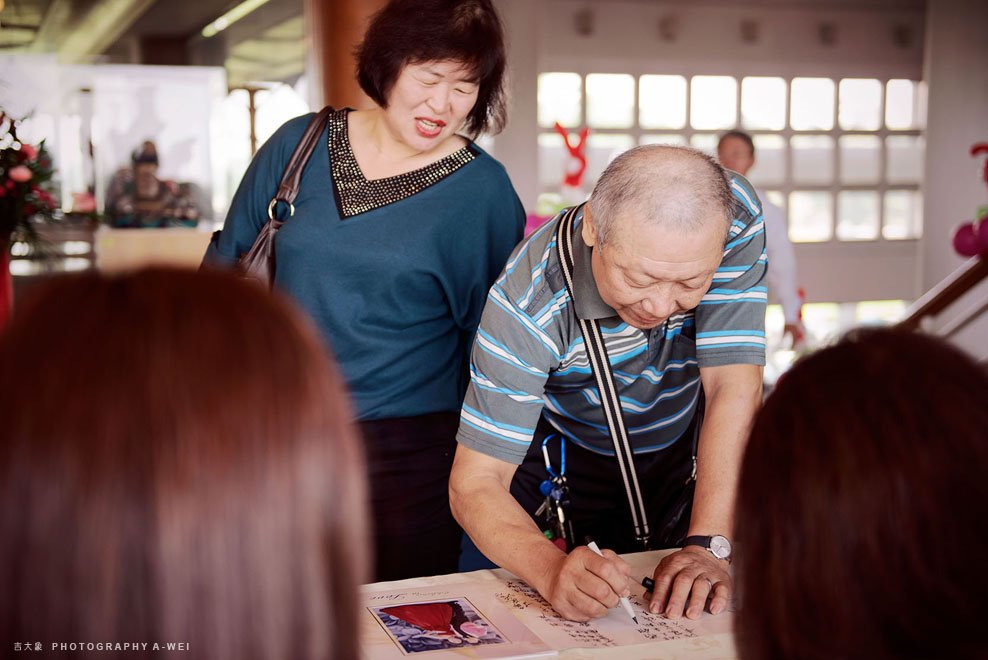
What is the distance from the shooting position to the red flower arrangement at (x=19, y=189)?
4.49 m

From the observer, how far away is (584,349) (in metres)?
1.83

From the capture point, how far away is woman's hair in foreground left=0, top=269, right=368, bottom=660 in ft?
2.03

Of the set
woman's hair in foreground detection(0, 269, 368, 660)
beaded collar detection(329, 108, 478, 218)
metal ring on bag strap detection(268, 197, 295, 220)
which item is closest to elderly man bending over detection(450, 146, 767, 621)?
beaded collar detection(329, 108, 478, 218)

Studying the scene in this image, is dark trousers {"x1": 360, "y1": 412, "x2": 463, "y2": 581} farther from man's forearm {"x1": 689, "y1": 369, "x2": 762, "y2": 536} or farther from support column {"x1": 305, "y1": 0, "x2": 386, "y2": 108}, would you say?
support column {"x1": 305, "y1": 0, "x2": 386, "y2": 108}

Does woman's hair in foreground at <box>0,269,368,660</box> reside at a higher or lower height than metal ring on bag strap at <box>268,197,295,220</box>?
lower

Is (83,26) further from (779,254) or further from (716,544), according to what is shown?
(716,544)

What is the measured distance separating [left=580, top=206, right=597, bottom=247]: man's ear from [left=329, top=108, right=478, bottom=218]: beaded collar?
439mm

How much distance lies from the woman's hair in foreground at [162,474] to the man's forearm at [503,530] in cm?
96

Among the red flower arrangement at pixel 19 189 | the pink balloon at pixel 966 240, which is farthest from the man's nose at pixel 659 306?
the pink balloon at pixel 966 240

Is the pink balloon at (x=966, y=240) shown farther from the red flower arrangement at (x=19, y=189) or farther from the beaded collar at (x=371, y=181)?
the red flower arrangement at (x=19, y=189)

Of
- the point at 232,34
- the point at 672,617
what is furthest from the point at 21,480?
Result: the point at 232,34

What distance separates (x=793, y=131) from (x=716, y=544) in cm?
906

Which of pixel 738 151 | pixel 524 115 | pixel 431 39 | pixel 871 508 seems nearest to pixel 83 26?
pixel 524 115

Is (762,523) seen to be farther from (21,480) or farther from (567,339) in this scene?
(567,339)
